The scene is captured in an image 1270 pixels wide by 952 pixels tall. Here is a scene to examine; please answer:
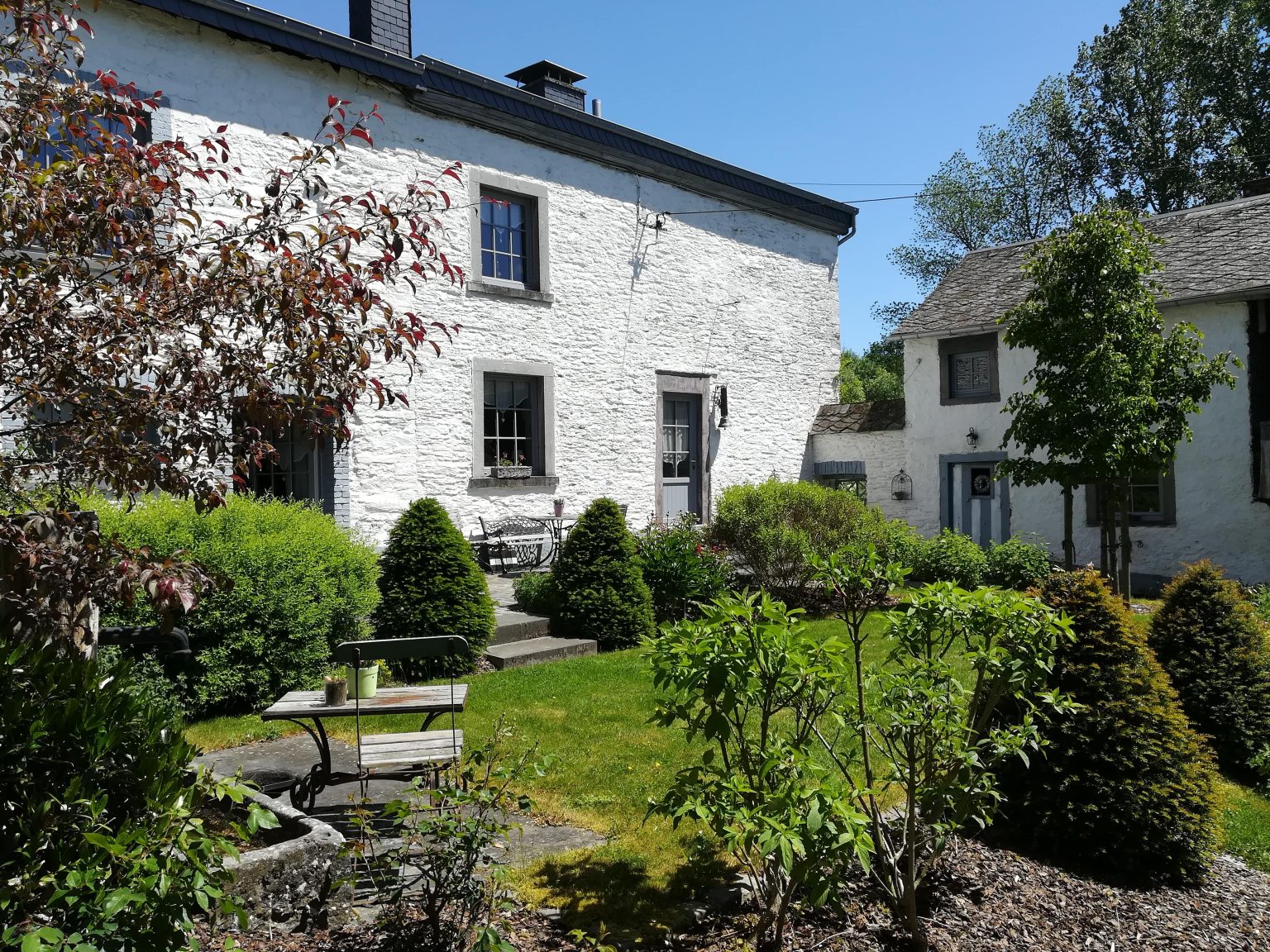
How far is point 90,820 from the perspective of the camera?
266cm

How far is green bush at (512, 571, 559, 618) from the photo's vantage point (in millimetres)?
10133

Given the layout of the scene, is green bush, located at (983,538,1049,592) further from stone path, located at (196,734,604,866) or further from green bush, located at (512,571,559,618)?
stone path, located at (196,734,604,866)

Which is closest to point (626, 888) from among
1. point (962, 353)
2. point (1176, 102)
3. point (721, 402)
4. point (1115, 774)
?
point (1115, 774)

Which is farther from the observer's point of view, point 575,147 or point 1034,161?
point 1034,161

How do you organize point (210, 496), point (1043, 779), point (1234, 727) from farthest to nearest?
point (1234, 727) < point (1043, 779) < point (210, 496)

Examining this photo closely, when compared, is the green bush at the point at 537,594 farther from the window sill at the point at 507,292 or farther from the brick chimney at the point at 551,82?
the brick chimney at the point at 551,82

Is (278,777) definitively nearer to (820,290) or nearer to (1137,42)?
(820,290)

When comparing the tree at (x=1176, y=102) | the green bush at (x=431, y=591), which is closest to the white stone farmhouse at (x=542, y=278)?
the green bush at (x=431, y=591)

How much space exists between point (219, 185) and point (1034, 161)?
28.3 metres

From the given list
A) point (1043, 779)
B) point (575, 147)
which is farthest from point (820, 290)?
point (1043, 779)

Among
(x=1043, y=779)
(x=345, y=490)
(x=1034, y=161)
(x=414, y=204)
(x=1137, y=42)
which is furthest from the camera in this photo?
(x=1034, y=161)

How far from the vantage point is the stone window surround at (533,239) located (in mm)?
12578

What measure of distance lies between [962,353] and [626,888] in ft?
46.9

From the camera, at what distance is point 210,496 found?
363 cm
